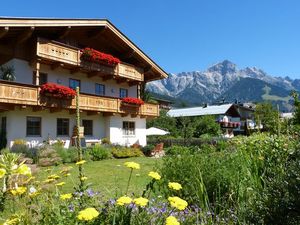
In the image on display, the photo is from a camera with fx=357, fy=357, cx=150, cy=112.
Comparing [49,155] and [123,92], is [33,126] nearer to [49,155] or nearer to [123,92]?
[49,155]

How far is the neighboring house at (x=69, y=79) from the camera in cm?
2106

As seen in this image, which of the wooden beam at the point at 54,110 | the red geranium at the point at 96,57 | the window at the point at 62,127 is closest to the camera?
the wooden beam at the point at 54,110

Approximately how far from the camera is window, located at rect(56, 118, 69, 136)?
24.3m

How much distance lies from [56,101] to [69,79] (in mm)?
3957

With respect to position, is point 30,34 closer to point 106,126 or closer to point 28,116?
point 28,116

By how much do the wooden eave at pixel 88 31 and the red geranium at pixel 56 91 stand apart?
3184 mm

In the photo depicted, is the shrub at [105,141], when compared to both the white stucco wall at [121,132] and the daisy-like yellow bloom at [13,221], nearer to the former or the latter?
the white stucco wall at [121,132]

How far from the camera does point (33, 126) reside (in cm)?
2272

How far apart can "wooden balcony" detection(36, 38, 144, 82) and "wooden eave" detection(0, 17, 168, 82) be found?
3.23 ft

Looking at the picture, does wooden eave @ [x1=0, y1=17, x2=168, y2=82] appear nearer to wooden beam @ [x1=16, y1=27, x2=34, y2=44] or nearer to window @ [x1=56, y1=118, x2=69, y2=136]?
wooden beam @ [x1=16, y1=27, x2=34, y2=44]

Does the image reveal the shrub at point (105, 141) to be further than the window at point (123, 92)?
No

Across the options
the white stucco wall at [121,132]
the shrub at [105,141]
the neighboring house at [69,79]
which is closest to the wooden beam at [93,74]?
the neighboring house at [69,79]

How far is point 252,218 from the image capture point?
11.2 ft

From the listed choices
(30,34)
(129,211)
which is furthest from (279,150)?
(30,34)
